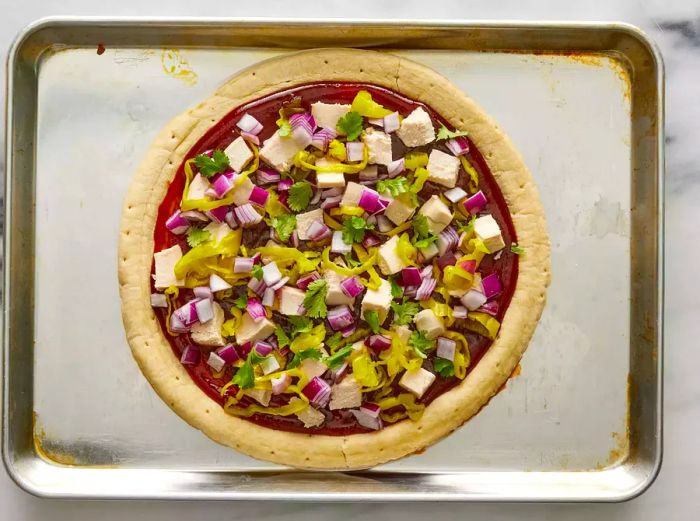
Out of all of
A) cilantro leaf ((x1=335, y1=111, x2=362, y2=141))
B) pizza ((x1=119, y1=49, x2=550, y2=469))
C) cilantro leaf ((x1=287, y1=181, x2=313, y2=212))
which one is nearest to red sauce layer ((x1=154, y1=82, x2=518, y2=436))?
pizza ((x1=119, y1=49, x2=550, y2=469))

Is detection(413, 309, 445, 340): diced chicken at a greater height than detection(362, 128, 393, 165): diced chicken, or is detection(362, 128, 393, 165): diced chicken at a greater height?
detection(362, 128, 393, 165): diced chicken

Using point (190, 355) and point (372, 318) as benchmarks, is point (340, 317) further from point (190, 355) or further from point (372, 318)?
point (190, 355)

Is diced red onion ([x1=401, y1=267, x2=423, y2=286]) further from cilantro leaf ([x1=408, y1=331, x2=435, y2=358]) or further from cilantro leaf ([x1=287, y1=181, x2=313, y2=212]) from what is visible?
cilantro leaf ([x1=287, y1=181, x2=313, y2=212])

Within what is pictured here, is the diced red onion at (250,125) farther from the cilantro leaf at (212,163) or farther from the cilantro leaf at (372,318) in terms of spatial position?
the cilantro leaf at (372,318)

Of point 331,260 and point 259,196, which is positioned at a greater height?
point 259,196

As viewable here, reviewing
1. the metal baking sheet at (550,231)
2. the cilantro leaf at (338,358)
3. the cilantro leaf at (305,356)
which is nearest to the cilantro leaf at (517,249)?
the metal baking sheet at (550,231)

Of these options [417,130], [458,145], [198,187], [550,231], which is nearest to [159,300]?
[198,187]
